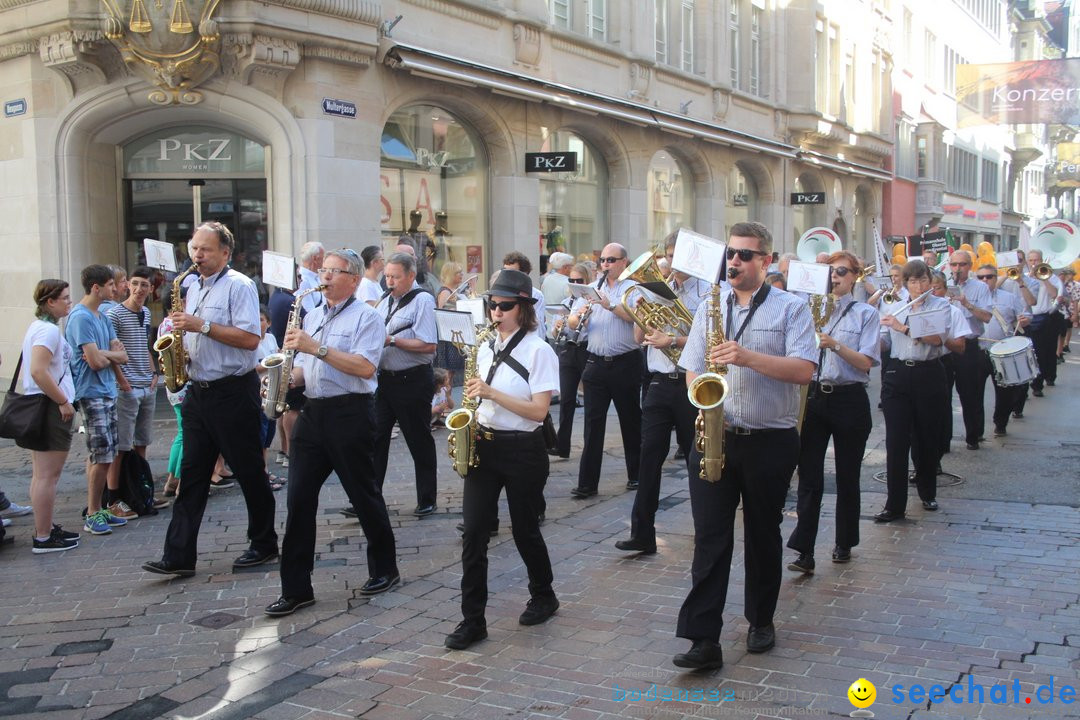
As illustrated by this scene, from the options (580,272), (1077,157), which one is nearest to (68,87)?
(580,272)

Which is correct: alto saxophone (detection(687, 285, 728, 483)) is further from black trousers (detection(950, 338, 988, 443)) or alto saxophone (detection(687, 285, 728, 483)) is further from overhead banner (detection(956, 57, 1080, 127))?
overhead banner (detection(956, 57, 1080, 127))

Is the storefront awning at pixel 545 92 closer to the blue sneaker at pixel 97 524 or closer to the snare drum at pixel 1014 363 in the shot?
the snare drum at pixel 1014 363

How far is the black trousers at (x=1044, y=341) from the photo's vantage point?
15.2m

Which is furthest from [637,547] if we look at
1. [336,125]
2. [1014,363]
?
[336,125]

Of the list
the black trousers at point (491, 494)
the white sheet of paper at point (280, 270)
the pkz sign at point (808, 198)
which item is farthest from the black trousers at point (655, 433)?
the pkz sign at point (808, 198)

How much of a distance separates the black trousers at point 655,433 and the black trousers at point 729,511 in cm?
183

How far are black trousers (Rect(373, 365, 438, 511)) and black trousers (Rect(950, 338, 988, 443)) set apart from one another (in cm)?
581

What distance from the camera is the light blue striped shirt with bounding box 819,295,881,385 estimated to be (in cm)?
661

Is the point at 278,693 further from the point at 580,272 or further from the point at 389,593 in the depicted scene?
the point at 580,272

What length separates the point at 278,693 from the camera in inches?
183

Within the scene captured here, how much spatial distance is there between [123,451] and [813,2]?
88.4 ft

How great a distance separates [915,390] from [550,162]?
11060 millimetres

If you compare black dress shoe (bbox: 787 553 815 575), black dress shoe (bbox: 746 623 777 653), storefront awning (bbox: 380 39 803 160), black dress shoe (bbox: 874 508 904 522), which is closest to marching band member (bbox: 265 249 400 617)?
black dress shoe (bbox: 746 623 777 653)

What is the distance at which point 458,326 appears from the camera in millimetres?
6449
